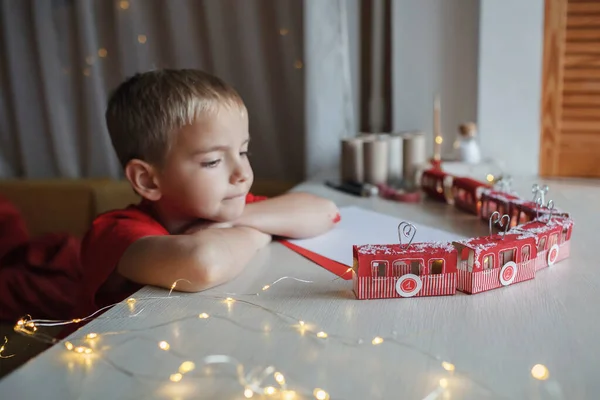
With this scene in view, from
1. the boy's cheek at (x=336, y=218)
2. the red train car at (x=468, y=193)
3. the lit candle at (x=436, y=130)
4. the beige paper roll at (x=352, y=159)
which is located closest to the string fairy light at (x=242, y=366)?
the boy's cheek at (x=336, y=218)

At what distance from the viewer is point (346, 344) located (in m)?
0.53

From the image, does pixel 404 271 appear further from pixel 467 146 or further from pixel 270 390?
pixel 467 146

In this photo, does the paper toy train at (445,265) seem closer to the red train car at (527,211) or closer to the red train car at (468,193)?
the red train car at (527,211)

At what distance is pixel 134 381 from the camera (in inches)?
18.6

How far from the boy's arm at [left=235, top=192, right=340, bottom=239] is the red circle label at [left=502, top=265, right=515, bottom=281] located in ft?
1.00

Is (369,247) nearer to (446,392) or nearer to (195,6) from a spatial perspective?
(446,392)

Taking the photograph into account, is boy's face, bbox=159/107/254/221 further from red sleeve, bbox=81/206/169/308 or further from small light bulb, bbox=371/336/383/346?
small light bulb, bbox=371/336/383/346

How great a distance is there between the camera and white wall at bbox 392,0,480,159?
1342 mm

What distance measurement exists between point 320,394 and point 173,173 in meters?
0.39

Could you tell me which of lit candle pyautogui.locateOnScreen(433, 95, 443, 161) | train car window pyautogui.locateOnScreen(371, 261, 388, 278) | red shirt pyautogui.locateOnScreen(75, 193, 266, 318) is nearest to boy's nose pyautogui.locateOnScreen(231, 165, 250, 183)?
red shirt pyautogui.locateOnScreen(75, 193, 266, 318)

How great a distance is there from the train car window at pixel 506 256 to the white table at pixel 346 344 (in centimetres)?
3

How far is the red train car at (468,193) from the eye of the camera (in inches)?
37.5

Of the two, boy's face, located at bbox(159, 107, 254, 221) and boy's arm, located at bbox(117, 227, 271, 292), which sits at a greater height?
boy's face, located at bbox(159, 107, 254, 221)

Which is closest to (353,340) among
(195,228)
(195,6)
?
(195,228)
